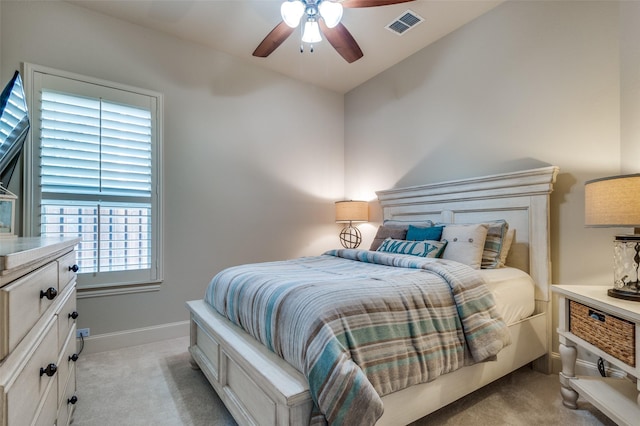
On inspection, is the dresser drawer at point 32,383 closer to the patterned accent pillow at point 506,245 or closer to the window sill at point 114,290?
the window sill at point 114,290

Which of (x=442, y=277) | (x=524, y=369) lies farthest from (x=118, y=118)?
(x=524, y=369)

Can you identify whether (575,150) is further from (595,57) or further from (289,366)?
(289,366)

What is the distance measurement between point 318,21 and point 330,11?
0.86 ft

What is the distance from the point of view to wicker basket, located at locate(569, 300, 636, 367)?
1.41 m

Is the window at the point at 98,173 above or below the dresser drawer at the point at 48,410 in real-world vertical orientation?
above

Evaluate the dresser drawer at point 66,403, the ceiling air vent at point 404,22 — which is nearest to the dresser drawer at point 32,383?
the dresser drawer at point 66,403

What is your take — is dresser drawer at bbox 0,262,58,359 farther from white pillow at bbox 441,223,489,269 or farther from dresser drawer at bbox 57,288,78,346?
white pillow at bbox 441,223,489,269

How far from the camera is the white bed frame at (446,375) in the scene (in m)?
1.31

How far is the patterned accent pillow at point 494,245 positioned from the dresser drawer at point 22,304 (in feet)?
8.30

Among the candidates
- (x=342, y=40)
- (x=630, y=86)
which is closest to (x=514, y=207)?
(x=630, y=86)

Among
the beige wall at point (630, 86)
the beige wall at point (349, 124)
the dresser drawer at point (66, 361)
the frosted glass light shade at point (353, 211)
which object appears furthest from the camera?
the frosted glass light shade at point (353, 211)

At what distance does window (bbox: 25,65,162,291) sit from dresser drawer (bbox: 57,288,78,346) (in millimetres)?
1132

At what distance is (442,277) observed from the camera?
67.9 inches

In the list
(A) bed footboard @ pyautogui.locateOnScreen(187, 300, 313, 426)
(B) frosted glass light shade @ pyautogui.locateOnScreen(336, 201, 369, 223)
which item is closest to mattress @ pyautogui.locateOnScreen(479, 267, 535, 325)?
(A) bed footboard @ pyautogui.locateOnScreen(187, 300, 313, 426)
